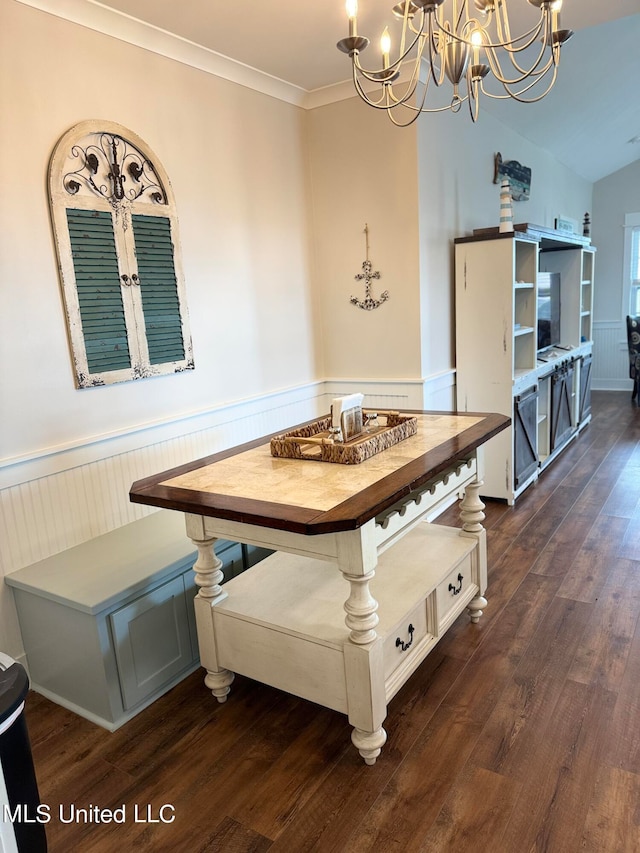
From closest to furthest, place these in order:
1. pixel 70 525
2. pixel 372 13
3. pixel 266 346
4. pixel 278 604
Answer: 1. pixel 278 604
2. pixel 70 525
3. pixel 372 13
4. pixel 266 346

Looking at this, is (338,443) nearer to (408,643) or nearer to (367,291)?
(408,643)

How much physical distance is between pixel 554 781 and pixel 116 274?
2395mm

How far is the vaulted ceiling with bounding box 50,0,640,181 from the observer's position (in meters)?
2.48

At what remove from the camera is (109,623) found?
6.46 ft

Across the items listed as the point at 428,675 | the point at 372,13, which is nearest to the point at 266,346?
the point at 372,13

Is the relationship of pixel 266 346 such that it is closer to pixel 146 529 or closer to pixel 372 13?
pixel 146 529

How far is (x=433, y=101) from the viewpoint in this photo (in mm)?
3463

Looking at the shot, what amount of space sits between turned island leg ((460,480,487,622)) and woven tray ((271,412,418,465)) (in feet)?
1.37

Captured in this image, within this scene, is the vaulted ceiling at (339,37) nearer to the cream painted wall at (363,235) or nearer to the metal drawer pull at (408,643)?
the cream painted wall at (363,235)

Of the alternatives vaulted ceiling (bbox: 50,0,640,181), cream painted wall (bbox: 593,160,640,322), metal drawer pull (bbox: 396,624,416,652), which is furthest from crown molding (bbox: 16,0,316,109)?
cream painted wall (bbox: 593,160,640,322)

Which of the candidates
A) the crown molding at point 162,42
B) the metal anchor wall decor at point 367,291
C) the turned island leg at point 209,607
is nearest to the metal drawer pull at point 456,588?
the turned island leg at point 209,607

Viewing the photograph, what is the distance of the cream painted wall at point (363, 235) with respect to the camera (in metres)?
3.37

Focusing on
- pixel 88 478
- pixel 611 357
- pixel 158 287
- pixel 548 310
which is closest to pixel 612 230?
pixel 611 357

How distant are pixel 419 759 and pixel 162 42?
3006 mm
